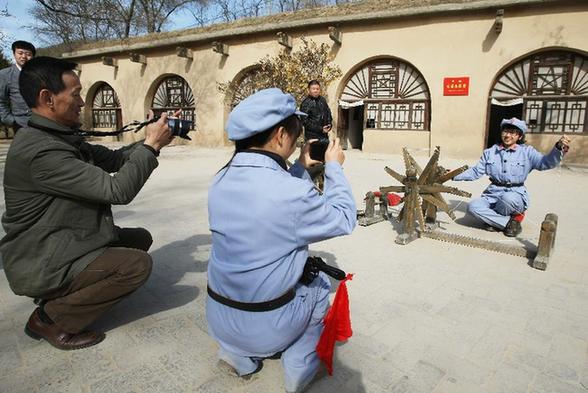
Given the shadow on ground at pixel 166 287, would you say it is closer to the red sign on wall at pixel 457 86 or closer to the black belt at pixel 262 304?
the black belt at pixel 262 304

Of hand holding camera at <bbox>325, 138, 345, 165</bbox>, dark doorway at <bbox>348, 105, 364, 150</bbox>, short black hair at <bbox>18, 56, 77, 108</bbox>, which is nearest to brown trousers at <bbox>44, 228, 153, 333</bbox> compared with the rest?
short black hair at <bbox>18, 56, 77, 108</bbox>

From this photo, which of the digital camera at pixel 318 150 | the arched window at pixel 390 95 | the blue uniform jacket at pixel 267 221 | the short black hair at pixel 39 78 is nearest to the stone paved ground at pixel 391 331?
the blue uniform jacket at pixel 267 221

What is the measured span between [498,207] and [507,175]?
41cm

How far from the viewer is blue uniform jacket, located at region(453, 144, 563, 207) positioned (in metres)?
4.61

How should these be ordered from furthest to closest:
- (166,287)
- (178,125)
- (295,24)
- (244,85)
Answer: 1. (244,85)
2. (295,24)
3. (166,287)
4. (178,125)

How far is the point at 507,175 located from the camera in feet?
15.6

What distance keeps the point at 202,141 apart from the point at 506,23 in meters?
12.2

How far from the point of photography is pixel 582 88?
11.3 m

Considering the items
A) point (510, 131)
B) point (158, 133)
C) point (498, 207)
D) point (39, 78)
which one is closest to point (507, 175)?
point (498, 207)

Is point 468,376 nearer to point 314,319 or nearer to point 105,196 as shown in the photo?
point 314,319

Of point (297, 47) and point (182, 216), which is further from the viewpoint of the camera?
point (297, 47)

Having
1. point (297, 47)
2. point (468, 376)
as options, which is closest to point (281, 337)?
point (468, 376)

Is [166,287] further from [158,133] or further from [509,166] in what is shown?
[509,166]

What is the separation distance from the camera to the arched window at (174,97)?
1803 cm
